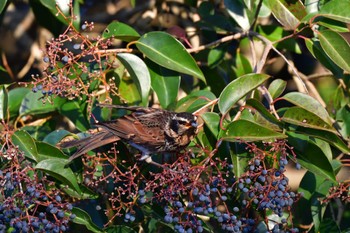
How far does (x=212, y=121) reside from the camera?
11.5 feet

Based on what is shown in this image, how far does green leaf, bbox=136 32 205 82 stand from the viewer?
12.7ft

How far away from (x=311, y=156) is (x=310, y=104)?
246 millimetres

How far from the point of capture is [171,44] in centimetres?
390

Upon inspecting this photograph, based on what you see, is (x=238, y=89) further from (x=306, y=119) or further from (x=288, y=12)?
(x=288, y=12)

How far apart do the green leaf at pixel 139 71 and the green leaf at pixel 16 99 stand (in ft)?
2.41

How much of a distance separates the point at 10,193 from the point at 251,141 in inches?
45.5

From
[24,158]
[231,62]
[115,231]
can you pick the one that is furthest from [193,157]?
[231,62]

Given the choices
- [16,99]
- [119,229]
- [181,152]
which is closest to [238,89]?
[181,152]

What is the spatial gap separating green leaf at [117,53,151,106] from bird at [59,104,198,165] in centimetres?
14

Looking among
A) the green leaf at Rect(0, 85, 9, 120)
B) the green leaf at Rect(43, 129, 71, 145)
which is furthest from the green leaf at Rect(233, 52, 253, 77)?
the green leaf at Rect(0, 85, 9, 120)

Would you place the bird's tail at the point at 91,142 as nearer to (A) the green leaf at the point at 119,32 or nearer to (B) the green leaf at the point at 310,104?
(A) the green leaf at the point at 119,32

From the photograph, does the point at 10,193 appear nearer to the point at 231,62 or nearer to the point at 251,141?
the point at 251,141

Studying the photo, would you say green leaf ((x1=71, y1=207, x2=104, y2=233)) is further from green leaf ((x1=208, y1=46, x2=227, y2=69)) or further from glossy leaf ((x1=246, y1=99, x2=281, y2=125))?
green leaf ((x1=208, y1=46, x2=227, y2=69))

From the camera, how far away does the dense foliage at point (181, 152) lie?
3.34 metres
